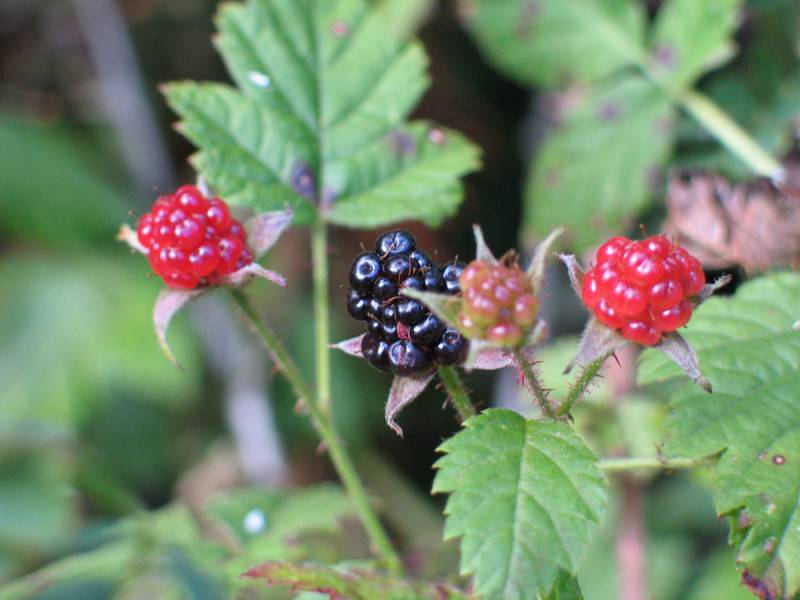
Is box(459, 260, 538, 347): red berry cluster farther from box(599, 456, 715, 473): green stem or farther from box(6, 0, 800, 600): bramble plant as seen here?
box(599, 456, 715, 473): green stem

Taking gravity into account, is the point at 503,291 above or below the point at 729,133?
above

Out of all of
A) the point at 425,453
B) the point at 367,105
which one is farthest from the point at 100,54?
the point at 425,453

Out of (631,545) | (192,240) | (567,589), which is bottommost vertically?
(631,545)

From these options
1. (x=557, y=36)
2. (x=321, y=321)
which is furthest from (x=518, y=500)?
(x=557, y=36)

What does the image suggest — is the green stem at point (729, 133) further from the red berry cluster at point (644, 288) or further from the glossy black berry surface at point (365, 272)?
the glossy black berry surface at point (365, 272)

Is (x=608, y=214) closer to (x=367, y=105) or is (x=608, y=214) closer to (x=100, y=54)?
(x=367, y=105)

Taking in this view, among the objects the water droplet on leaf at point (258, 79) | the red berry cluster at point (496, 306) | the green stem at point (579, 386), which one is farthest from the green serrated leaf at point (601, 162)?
the red berry cluster at point (496, 306)

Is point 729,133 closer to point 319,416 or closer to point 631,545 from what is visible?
point 631,545
